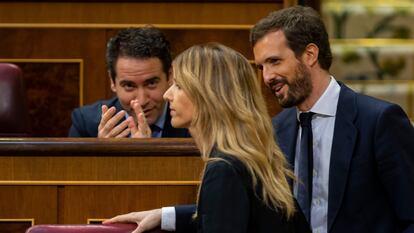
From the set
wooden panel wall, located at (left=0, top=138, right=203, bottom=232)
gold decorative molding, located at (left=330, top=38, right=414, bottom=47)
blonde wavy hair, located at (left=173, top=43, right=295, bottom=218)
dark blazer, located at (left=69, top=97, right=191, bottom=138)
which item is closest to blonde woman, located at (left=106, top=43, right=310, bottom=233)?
blonde wavy hair, located at (left=173, top=43, right=295, bottom=218)

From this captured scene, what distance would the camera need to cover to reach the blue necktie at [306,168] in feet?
5.17

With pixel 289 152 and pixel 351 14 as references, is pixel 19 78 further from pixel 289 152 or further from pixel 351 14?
pixel 351 14

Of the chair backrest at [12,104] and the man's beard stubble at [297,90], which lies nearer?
the man's beard stubble at [297,90]

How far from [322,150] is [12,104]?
2.73 feet

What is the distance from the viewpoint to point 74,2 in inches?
103

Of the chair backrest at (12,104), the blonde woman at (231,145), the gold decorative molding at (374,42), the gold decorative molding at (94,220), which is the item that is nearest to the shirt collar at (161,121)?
the chair backrest at (12,104)

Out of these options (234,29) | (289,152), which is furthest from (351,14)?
(289,152)

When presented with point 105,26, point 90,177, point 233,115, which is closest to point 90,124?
point 90,177

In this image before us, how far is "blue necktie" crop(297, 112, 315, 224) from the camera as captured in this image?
1.58 metres

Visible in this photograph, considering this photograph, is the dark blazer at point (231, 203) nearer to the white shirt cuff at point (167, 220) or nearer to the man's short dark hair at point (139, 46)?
the white shirt cuff at point (167, 220)

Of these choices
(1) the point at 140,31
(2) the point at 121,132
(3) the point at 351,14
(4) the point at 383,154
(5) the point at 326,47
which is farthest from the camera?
(3) the point at 351,14

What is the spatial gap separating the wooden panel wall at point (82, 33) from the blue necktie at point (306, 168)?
3.19ft

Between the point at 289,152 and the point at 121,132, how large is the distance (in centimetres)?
46

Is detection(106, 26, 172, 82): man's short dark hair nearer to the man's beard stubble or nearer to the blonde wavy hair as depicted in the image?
the man's beard stubble
